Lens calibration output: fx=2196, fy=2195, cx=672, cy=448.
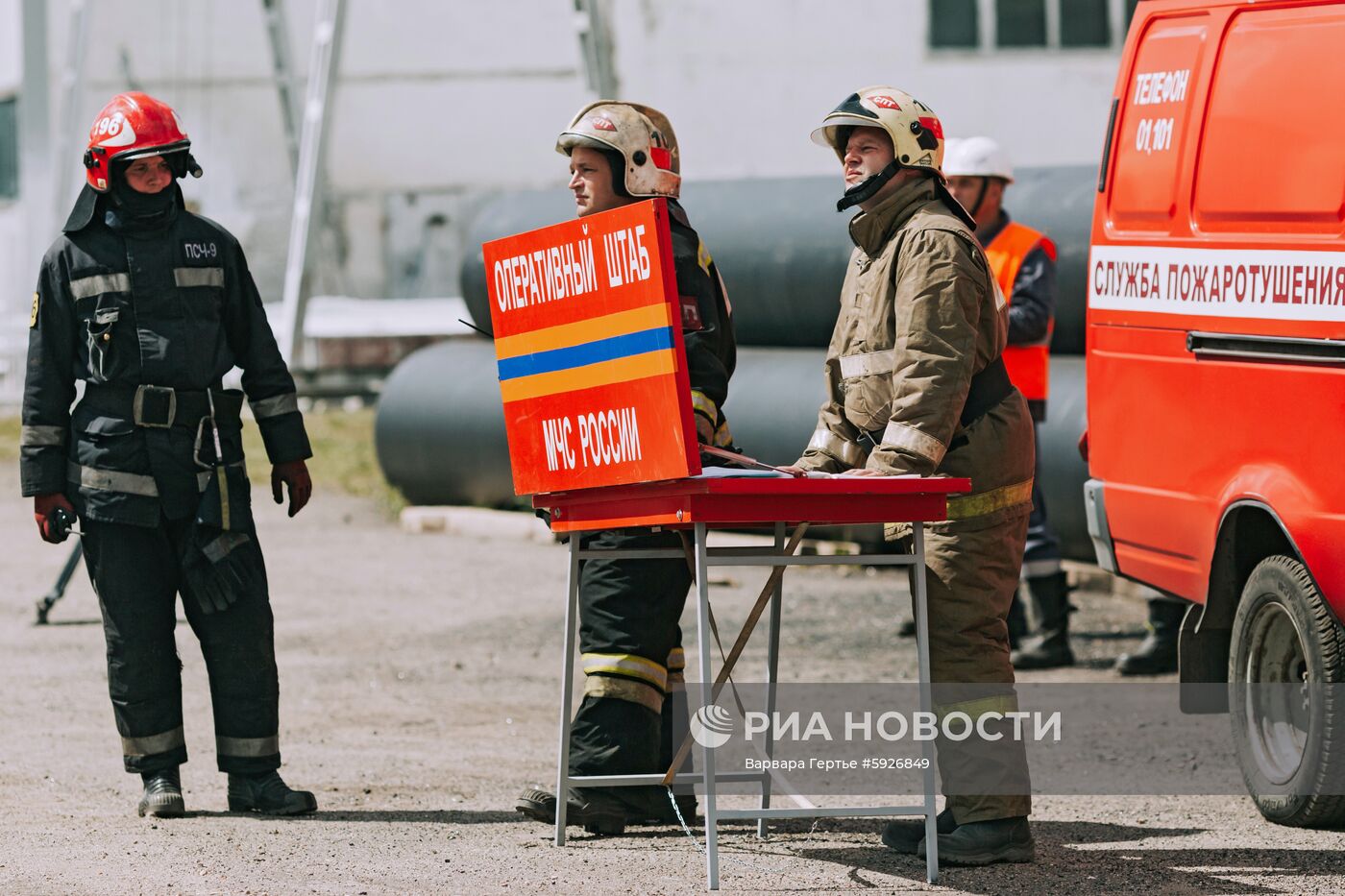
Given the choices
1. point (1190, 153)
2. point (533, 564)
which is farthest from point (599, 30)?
point (1190, 153)

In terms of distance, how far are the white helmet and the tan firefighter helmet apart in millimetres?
3220

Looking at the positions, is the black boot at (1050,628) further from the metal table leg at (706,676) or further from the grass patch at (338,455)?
the grass patch at (338,455)

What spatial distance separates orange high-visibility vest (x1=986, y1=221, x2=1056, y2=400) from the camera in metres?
9.06

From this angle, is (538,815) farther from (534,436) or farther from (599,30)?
(599,30)

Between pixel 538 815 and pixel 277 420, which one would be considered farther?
pixel 277 420

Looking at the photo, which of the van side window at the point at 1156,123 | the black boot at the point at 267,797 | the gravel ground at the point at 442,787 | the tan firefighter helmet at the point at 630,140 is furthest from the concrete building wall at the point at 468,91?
the black boot at the point at 267,797

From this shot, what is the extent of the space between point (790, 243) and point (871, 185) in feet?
21.0

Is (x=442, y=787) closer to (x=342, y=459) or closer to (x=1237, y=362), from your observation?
(x=1237, y=362)

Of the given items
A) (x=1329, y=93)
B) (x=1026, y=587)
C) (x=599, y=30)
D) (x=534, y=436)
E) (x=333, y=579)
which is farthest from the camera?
(x=599, y=30)

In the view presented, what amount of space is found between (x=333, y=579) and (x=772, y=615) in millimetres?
6263

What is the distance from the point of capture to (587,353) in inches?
214

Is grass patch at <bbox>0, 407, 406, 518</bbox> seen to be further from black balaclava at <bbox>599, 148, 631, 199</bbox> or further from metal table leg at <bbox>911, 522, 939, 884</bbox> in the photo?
metal table leg at <bbox>911, 522, 939, 884</bbox>

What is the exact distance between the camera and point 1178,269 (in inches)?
265

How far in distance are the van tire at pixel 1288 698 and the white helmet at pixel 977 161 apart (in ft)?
9.69
